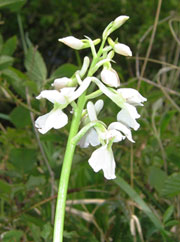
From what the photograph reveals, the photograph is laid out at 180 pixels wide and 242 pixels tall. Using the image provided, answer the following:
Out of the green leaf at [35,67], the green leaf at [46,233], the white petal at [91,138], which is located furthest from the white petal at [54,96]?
the green leaf at [35,67]

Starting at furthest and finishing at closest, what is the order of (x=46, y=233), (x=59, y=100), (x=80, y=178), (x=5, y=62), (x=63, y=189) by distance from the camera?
1. (x=80, y=178)
2. (x=5, y=62)
3. (x=46, y=233)
4. (x=59, y=100)
5. (x=63, y=189)

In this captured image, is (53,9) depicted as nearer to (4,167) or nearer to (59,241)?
(4,167)

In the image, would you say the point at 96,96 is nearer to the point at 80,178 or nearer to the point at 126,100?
the point at 126,100

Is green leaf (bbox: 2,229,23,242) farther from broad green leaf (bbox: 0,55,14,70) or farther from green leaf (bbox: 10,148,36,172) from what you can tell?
broad green leaf (bbox: 0,55,14,70)

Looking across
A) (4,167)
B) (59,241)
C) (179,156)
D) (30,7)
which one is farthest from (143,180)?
(30,7)

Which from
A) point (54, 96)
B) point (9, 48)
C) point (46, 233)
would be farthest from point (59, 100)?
point (9, 48)
